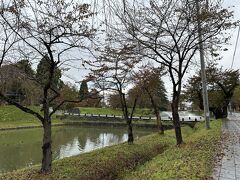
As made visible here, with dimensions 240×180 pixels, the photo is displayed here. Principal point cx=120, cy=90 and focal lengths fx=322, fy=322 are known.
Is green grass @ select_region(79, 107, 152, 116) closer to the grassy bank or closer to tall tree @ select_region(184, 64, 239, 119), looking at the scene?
tall tree @ select_region(184, 64, 239, 119)

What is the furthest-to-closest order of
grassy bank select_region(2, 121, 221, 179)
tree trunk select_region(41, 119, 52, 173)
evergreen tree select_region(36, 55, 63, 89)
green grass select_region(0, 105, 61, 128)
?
green grass select_region(0, 105, 61, 128) → evergreen tree select_region(36, 55, 63, 89) → tree trunk select_region(41, 119, 52, 173) → grassy bank select_region(2, 121, 221, 179)

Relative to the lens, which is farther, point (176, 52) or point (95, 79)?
point (95, 79)

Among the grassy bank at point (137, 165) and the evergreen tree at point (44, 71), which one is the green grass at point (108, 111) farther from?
the evergreen tree at point (44, 71)

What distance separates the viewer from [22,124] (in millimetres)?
44094

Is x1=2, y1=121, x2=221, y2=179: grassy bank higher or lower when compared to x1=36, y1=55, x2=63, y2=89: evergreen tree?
lower

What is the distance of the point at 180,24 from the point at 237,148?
220 inches

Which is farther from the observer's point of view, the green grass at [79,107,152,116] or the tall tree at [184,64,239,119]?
the green grass at [79,107,152,116]

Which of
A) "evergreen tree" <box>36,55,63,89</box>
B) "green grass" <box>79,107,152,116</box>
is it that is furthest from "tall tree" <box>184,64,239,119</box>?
"evergreen tree" <box>36,55,63,89</box>

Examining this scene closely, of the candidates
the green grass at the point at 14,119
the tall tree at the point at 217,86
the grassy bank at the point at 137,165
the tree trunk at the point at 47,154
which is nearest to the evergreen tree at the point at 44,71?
the tree trunk at the point at 47,154

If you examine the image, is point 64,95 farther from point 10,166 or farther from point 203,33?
point 203,33

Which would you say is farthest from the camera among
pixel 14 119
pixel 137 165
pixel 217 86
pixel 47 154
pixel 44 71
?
pixel 14 119

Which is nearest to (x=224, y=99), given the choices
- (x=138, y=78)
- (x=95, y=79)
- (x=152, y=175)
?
(x=138, y=78)

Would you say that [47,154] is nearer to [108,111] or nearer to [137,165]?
[137,165]

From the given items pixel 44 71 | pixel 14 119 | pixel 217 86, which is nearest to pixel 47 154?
pixel 44 71
